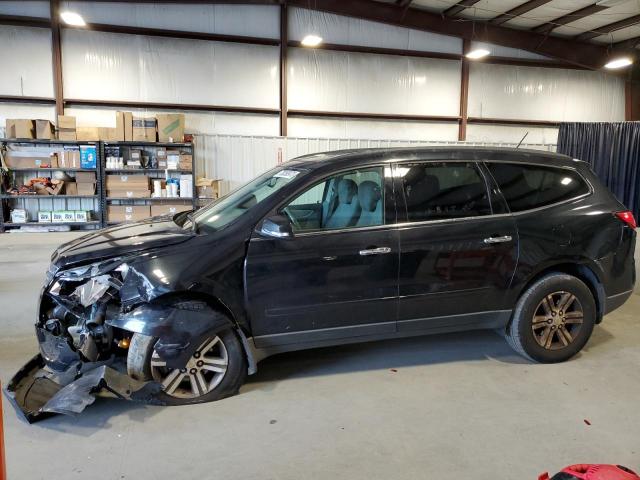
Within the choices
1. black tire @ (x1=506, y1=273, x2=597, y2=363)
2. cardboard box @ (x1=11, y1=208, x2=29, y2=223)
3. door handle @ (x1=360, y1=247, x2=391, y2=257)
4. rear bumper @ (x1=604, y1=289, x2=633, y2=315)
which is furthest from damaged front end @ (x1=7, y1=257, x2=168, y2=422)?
cardboard box @ (x1=11, y1=208, x2=29, y2=223)

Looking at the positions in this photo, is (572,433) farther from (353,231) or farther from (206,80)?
(206,80)

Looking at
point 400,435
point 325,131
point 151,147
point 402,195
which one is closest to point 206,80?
point 151,147

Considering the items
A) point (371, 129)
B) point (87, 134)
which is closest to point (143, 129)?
point (87, 134)

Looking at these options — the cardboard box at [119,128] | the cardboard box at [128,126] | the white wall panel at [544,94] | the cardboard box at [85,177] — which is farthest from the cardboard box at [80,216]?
the white wall panel at [544,94]

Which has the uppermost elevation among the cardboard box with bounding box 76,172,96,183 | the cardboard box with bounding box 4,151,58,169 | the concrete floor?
the cardboard box with bounding box 4,151,58,169

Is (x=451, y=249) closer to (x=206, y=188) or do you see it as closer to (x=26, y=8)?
(x=206, y=188)

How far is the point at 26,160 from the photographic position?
9.92 m

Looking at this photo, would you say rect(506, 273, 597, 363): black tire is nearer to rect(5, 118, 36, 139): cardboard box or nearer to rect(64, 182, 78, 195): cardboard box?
rect(64, 182, 78, 195): cardboard box

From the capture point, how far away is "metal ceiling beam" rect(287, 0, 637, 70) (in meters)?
11.3

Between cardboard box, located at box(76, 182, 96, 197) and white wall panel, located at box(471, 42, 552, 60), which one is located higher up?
white wall panel, located at box(471, 42, 552, 60)

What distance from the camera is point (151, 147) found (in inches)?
413

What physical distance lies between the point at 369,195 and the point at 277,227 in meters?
0.73

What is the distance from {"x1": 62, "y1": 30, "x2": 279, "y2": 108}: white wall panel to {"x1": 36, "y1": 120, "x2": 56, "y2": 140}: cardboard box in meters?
1.02

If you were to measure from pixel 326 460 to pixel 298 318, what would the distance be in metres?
0.93
